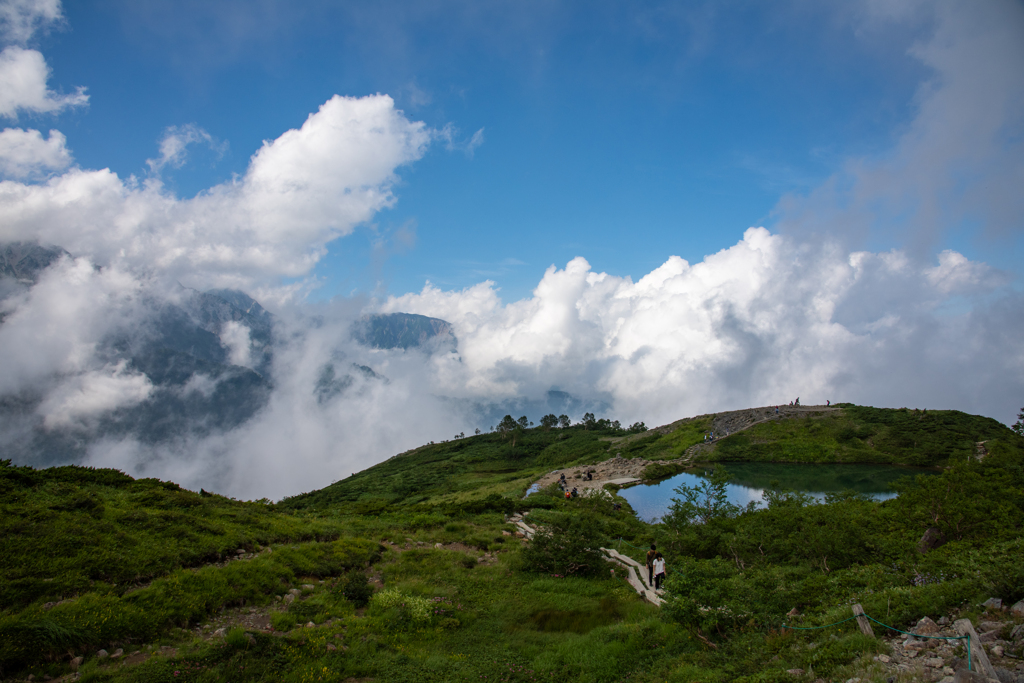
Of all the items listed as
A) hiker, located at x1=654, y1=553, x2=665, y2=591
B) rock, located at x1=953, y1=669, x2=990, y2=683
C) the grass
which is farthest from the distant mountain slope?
rock, located at x1=953, y1=669, x2=990, y2=683

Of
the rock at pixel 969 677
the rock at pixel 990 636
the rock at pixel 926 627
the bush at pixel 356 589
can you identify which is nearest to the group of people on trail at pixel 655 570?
the rock at pixel 926 627

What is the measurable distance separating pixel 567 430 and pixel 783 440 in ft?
226

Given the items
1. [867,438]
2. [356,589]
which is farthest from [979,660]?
[867,438]

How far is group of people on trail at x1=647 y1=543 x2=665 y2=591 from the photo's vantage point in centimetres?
2011

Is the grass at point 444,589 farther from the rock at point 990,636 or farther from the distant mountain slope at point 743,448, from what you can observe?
the distant mountain slope at point 743,448

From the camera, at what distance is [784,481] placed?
60625 millimetres

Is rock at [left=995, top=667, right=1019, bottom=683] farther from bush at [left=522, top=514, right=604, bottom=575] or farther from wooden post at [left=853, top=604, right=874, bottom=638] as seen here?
bush at [left=522, top=514, right=604, bottom=575]

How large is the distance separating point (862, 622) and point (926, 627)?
117 centimetres

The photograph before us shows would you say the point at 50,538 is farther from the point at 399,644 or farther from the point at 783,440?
the point at 783,440

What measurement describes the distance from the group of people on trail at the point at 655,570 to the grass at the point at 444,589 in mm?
1383

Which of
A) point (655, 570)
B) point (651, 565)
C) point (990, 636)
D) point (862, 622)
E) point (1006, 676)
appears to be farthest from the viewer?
point (651, 565)

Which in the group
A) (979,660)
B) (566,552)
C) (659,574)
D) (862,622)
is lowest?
(659,574)

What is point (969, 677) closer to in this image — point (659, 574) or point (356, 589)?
point (659, 574)

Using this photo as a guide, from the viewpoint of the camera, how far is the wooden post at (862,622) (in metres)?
10.3
